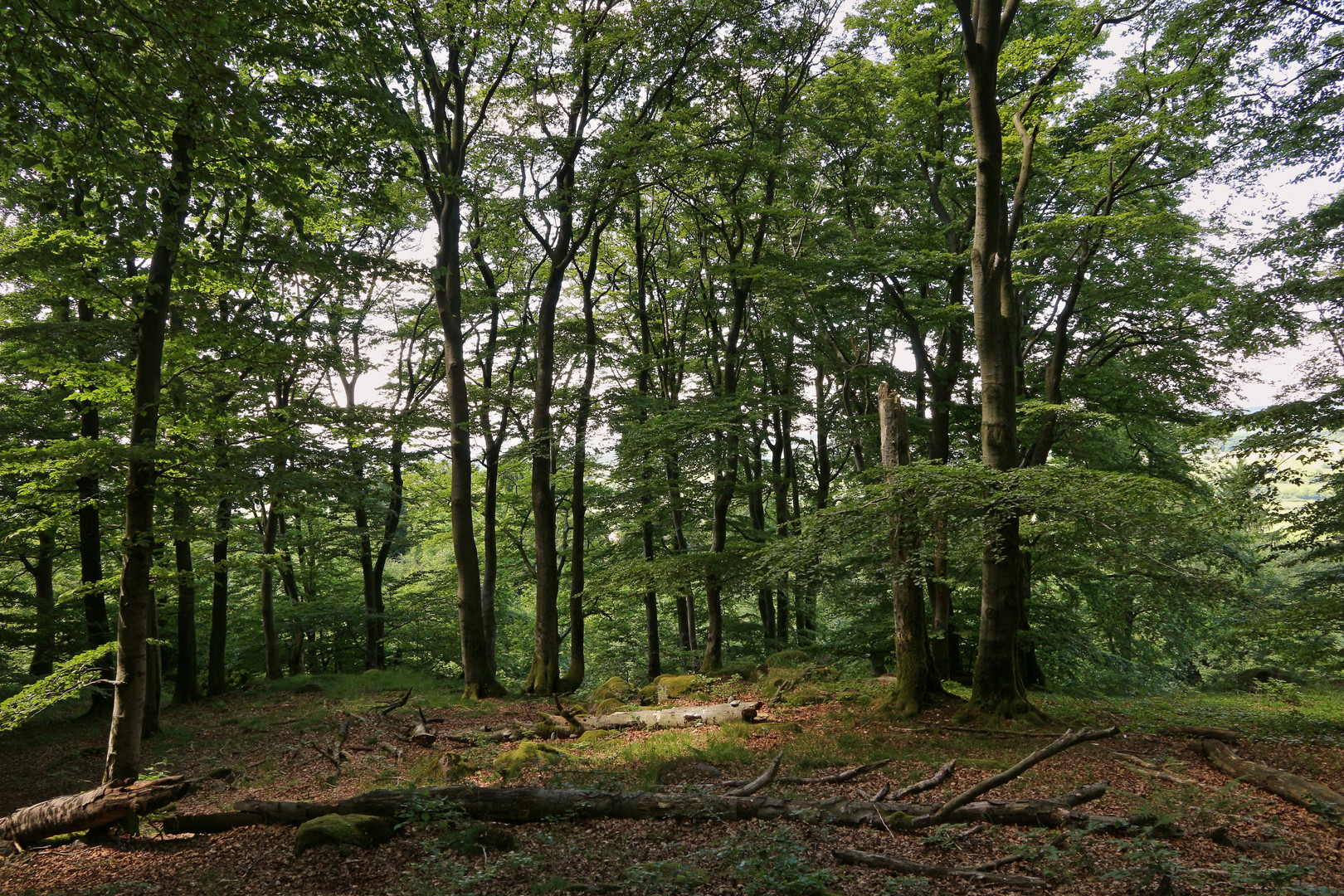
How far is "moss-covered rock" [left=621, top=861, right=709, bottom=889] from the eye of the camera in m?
4.42

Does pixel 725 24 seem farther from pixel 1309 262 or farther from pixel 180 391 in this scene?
pixel 180 391

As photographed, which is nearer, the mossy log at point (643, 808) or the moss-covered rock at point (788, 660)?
the mossy log at point (643, 808)

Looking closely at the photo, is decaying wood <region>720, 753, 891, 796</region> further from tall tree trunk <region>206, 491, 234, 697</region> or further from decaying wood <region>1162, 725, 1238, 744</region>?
tall tree trunk <region>206, 491, 234, 697</region>

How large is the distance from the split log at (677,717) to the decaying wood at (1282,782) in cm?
571

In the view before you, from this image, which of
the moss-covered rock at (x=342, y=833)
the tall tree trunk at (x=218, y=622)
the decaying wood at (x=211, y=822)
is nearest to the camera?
the moss-covered rock at (x=342, y=833)

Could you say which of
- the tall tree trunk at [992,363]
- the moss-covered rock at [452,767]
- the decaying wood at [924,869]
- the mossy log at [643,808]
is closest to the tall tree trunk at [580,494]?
the moss-covered rock at [452,767]

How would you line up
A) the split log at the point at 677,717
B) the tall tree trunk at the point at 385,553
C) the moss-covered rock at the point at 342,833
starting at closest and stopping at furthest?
the moss-covered rock at the point at 342,833 < the split log at the point at 677,717 < the tall tree trunk at the point at 385,553

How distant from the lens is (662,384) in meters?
20.2

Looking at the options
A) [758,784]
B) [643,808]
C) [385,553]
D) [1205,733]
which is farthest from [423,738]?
[385,553]

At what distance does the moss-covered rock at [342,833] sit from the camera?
5355mm

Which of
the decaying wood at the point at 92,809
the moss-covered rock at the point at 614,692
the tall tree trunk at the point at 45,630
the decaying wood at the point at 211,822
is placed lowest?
the moss-covered rock at the point at 614,692

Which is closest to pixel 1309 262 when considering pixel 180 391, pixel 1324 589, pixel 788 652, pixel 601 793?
pixel 1324 589

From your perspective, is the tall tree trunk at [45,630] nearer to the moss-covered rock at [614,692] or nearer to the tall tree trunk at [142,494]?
the tall tree trunk at [142,494]

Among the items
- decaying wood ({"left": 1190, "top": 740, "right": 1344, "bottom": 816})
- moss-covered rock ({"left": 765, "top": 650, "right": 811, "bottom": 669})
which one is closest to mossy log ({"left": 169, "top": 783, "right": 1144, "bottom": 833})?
decaying wood ({"left": 1190, "top": 740, "right": 1344, "bottom": 816})
